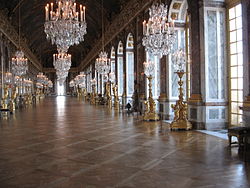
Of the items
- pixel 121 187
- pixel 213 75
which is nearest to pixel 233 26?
pixel 213 75

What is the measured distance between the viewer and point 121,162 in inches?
196

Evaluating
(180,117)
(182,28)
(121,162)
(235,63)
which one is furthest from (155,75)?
(121,162)

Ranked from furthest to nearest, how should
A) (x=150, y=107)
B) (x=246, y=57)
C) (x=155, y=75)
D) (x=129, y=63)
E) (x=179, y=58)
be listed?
(x=129, y=63), (x=155, y=75), (x=150, y=107), (x=179, y=58), (x=246, y=57)

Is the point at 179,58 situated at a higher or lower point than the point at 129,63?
lower

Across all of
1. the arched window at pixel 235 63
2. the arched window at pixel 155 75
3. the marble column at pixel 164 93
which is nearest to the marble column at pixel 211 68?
the arched window at pixel 235 63

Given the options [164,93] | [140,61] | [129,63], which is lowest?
[164,93]

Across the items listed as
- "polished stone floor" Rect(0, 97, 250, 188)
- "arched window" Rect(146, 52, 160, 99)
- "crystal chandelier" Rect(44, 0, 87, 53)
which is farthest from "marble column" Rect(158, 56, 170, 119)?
"crystal chandelier" Rect(44, 0, 87, 53)

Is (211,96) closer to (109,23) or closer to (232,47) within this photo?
(232,47)

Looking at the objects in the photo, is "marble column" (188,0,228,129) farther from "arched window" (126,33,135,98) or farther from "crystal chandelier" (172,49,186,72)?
"arched window" (126,33,135,98)

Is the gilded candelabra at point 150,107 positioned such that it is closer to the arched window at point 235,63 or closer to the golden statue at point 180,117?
the golden statue at point 180,117

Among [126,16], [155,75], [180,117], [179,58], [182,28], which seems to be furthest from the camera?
[126,16]

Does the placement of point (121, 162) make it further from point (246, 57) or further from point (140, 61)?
point (140, 61)

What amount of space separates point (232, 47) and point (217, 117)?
7.42 ft

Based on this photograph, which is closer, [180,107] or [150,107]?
[180,107]
